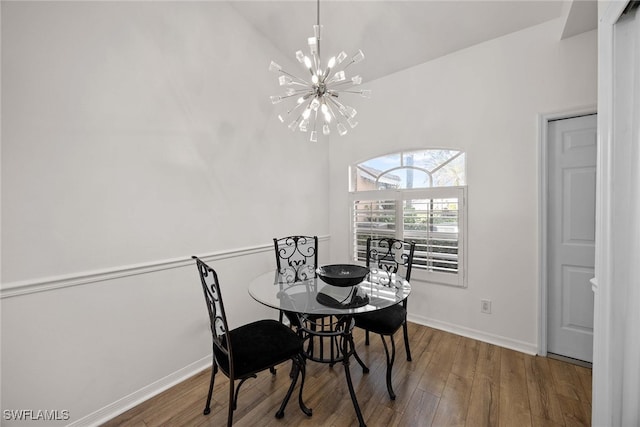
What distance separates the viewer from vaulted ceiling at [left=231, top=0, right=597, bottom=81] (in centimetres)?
213

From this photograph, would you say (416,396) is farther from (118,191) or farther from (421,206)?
(118,191)

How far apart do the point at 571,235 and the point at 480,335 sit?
1.23 meters

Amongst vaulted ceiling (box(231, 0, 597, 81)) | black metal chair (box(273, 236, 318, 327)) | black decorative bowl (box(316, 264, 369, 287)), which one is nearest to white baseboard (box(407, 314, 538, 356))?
black metal chair (box(273, 236, 318, 327))

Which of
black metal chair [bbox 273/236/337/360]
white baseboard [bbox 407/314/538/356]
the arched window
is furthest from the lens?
the arched window

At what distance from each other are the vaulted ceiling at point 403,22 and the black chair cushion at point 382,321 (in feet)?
8.33

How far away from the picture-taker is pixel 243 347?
152 cm

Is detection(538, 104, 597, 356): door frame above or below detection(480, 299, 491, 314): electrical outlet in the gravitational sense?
above

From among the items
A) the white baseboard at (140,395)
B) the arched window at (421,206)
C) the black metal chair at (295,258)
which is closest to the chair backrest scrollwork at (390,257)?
the arched window at (421,206)

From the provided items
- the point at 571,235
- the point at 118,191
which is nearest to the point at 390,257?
the point at 571,235

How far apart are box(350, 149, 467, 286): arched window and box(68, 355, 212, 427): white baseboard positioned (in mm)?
2084

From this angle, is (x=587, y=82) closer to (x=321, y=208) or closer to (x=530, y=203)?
(x=530, y=203)

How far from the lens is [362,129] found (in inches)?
131

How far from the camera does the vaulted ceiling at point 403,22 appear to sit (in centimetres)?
213

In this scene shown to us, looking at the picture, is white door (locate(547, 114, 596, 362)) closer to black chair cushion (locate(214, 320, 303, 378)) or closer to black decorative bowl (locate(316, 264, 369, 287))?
black decorative bowl (locate(316, 264, 369, 287))
